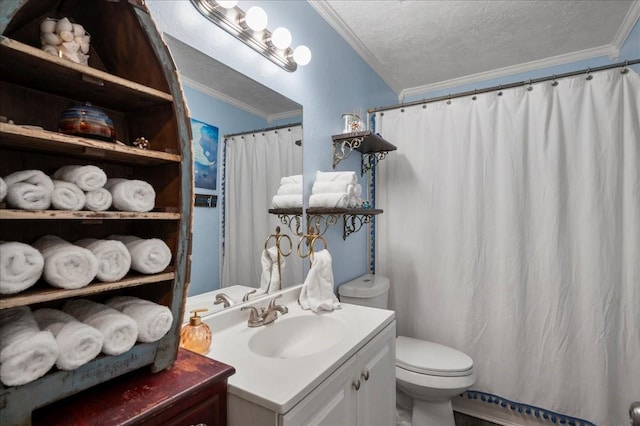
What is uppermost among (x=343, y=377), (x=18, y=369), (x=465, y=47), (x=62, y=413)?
(x=465, y=47)

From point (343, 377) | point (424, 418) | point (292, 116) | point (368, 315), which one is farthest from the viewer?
point (424, 418)

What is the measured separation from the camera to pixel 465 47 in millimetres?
2189

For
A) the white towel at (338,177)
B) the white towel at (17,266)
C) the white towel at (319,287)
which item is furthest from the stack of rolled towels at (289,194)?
the white towel at (17,266)

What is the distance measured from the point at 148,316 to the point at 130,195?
0.85ft

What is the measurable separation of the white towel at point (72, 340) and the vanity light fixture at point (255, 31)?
1012 mm

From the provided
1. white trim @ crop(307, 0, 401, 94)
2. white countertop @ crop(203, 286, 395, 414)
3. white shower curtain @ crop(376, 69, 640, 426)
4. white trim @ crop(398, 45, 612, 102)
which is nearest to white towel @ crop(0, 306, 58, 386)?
white countertop @ crop(203, 286, 395, 414)

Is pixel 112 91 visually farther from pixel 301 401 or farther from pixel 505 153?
pixel 505 153

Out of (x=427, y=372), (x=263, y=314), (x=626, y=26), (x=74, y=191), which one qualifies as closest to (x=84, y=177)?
(x=74, y=191)

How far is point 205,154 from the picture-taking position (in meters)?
1.15

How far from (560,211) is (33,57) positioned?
218 centimetres

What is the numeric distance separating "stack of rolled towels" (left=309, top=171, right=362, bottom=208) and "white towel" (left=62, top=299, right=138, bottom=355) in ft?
3.39

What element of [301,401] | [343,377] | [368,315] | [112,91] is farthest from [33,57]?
[368,315]

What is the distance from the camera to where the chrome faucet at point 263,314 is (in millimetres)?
1199

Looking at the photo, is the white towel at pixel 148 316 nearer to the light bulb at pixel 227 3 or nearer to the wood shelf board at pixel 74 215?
the wood shelf board at pixel 74 215
